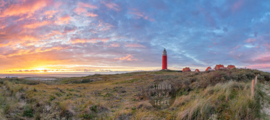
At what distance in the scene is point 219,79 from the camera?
39.8 feet

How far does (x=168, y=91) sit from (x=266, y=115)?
610 cm

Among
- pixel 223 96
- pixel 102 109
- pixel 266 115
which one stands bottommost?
pixel 102 109

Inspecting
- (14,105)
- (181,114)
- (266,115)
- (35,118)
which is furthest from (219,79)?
(14,105)

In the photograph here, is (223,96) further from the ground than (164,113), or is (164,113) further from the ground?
(223,96)

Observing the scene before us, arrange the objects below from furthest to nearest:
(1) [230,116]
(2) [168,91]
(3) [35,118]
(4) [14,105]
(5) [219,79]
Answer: (5) [219,79] < (2) [168,91] < (4) [14,105] < (3) [35,118] < (1) [230,116]

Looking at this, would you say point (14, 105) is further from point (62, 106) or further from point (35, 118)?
point (62, 106)

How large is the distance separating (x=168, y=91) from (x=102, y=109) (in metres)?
5.82

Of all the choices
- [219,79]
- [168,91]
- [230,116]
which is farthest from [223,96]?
[219,79]

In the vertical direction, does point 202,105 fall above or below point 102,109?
above

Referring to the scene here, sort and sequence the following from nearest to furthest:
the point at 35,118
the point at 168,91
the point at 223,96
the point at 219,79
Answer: the point at 35,118 < the point at 223,96 < the point at 168,91 < the point at 219,79

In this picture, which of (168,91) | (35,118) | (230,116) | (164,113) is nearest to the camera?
(230,116)

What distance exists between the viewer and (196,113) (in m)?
5.82

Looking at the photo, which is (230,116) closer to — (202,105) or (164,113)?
(202,105)

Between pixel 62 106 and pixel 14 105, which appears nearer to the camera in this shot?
pixel 14 105
